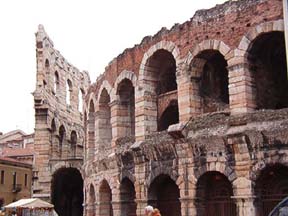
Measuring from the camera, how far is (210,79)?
17984 millimetres

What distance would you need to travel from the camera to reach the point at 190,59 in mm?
16797

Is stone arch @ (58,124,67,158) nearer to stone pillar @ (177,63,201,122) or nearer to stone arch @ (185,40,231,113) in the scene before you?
stone arch @ (185,40,231,113)

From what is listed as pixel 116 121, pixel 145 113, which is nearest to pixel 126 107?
pixel 116 121

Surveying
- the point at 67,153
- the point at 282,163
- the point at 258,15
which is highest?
the point at 258,15

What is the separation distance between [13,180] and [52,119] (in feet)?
28.9

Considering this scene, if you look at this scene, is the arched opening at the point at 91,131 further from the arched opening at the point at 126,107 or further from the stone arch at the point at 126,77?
the stone arch at the point at 126,77

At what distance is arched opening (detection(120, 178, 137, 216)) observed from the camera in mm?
19547

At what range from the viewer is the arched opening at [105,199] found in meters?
21.6

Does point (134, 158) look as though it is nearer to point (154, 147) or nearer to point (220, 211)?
point (154, 147)

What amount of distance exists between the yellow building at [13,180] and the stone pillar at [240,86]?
24.3 metres

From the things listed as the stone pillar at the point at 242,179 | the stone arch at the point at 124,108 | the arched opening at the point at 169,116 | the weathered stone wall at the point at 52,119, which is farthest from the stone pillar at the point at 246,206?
the weathered stone wall at the point at 52,119

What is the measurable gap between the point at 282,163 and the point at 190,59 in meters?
4.65

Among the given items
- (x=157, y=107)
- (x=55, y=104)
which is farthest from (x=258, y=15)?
(x=55, y=104)

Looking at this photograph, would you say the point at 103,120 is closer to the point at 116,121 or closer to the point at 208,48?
the point at 116,121
